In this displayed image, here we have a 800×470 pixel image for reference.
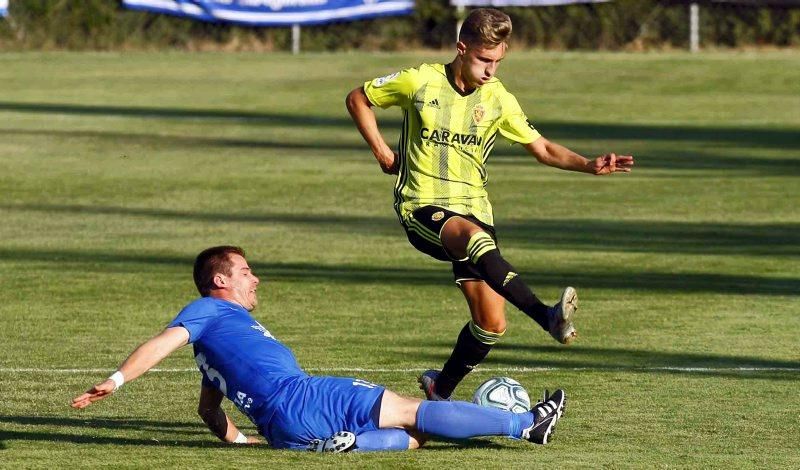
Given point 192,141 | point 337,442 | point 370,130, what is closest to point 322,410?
point 337,442

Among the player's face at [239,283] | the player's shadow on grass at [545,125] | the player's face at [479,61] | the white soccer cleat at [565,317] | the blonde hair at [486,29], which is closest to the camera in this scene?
the player's face at [239,283]

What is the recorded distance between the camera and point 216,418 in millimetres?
8562

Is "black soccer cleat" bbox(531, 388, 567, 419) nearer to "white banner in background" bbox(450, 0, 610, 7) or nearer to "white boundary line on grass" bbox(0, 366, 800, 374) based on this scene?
"white boundary line on grass" bbox(0, 366, 800, 374)

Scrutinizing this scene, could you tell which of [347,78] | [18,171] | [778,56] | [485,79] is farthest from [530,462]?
[778,56]

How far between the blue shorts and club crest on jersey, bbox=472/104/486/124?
2.00 meters

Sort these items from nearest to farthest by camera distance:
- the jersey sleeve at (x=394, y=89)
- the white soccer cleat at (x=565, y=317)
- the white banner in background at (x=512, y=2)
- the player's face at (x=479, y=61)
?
the white soccer cleat at (x=565, y=317)
the player's face at (x=479, y=61)
the jersey sleeve at (x=394, y=89)
the white banner in background at (x=512, y=2)

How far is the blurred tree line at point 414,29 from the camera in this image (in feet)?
145

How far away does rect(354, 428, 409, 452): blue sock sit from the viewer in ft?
27.1

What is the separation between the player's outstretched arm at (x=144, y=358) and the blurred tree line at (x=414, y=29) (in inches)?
1411

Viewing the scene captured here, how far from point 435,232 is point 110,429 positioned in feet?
6.43

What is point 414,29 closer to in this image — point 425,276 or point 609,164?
point 425,276

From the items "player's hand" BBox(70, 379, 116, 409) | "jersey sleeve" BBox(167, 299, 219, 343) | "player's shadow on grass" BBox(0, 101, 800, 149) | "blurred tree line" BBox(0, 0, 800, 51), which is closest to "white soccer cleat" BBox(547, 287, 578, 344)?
"jersey sleeve" BBox(167, 299, 219, 343)

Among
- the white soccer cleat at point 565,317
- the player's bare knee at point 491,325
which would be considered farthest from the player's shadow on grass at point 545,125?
the white soccer cleat at point 565,317

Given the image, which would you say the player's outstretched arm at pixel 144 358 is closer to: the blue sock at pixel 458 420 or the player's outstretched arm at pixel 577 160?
the blue sock at pixel 458 420
